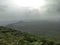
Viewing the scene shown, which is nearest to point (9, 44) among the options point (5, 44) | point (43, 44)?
point (5, 44)

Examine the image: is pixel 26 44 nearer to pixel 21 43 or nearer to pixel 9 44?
pixel 21 43

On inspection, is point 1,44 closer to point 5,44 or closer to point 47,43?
point 5,44

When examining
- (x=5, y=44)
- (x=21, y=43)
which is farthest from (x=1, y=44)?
(x=21, y=43)

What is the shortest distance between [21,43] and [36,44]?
37.7ft

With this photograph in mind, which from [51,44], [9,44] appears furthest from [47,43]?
[9,44]

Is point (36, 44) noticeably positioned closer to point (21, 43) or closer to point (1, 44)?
point (21, 43)

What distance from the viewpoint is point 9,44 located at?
166m

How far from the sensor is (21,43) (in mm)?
131125

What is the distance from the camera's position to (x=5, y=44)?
542 feet

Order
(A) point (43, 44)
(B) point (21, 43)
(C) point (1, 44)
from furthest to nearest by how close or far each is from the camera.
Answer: (C) point (1, 44)
(A) point (43, 44)
(B) point (21, 43)

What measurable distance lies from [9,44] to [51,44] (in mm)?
40084

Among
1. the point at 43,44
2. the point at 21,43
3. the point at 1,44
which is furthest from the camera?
the point at 1,44

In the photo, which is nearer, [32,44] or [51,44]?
[32,44]

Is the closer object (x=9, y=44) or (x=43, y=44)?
(x=43, y=44)
